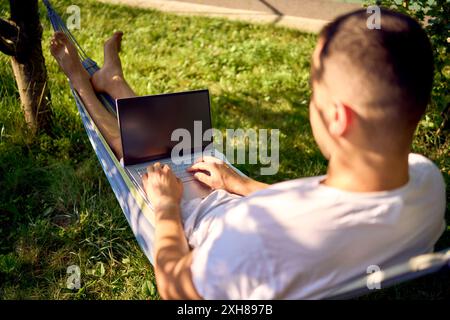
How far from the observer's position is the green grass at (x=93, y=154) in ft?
8.36

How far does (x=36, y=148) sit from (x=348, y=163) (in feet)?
8.21

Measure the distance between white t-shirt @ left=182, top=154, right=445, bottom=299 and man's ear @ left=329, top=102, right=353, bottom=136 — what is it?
160 millimetres

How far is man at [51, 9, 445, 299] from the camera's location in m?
1.32

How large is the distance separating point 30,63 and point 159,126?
116cm

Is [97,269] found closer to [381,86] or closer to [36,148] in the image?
[36,148]

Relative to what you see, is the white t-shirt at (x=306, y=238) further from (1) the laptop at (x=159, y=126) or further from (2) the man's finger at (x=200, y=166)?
(1) the laptop at (x=159, y=126)

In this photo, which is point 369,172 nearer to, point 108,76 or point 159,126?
point 159,126

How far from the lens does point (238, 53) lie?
5207 mm

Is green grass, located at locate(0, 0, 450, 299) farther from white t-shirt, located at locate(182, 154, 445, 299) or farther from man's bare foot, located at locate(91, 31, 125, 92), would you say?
white t-shirt, located at locate(182, 154, 445, 299)

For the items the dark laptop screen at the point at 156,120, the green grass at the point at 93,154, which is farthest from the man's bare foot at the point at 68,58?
the dark laptop screen at the point at 156,120

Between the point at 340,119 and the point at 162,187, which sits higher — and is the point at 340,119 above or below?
above

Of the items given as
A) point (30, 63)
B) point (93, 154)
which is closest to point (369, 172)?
point (93, 154)

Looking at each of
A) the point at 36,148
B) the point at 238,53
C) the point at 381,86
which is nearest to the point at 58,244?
the point at 36,148

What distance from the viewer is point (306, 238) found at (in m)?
1.38
